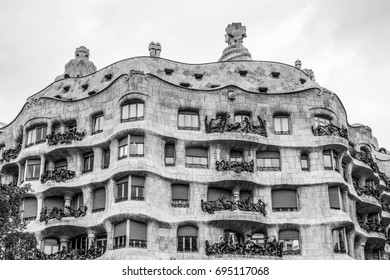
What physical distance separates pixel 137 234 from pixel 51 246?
7052 mm

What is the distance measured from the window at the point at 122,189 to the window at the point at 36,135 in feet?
25.7

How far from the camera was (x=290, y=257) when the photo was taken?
43062 mm

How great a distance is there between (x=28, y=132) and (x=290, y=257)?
20209 millimetres

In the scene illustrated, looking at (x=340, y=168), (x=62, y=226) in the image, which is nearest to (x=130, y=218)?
(x=62, y=226)

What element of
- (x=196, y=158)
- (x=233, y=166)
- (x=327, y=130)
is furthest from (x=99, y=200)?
(x=327, y=130)

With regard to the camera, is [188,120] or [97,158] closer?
[97,158]

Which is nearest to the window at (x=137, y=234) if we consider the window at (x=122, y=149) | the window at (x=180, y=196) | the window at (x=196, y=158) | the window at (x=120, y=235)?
the window at (x=120, y=235)

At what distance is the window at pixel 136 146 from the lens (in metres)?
43.2

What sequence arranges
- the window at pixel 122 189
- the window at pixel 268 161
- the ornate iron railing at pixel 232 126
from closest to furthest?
the window at pixel 122 189 < the ornate iron railing at pixel 232 126 < the window at pixel 268 161

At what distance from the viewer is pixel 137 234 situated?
41156 mm

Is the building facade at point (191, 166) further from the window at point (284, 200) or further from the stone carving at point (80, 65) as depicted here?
the stone carving at point (80, 65)

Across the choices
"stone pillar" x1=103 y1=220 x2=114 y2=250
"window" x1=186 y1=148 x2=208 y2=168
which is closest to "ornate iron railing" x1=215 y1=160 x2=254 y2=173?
"window" x1=186 y1=148 x2=208 y2=168

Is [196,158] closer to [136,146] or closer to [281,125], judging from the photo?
[136,146]
